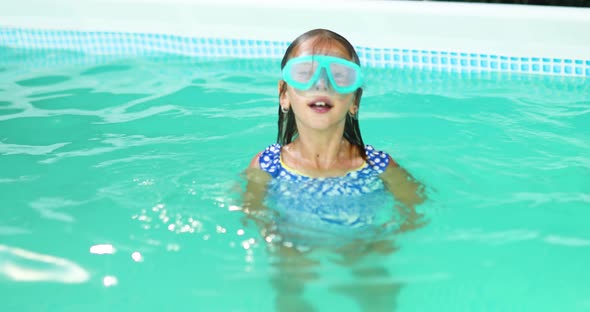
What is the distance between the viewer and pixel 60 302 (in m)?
3.05

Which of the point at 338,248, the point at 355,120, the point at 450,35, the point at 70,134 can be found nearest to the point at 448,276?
the point at 338,248

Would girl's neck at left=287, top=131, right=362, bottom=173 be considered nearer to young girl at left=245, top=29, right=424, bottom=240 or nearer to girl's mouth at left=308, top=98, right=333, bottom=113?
young girl at left=245, top=29, right=424, bottom=240

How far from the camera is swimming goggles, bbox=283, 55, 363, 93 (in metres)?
3.23

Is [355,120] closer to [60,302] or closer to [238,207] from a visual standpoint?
[238,207]

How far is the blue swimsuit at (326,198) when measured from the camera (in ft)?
10.7

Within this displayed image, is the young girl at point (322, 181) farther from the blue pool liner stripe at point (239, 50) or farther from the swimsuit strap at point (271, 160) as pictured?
the blue pool liner stripe at point (239, 50)

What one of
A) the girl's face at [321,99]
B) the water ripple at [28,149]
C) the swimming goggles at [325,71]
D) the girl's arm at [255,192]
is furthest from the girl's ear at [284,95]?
the water ripple at [28,149]

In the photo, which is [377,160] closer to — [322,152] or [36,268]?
[322,152]

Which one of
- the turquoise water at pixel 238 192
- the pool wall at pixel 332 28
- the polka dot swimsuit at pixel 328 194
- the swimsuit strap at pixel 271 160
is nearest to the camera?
the turquoise water at pixel 238 192

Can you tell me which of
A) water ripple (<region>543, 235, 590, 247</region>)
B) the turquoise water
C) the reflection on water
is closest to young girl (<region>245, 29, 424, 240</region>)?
the turquoise water

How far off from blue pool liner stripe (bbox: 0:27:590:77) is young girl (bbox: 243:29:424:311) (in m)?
2.90

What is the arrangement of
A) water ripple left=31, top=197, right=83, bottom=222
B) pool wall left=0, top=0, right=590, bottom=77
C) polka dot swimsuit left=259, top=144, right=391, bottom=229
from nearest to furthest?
polka dot swimsuit left=259, top=144, right=391, bottom=229, water ripple left=31, top=197, right=83, bottom=222, pool wall left=0, top=0, right=590, bottom=77

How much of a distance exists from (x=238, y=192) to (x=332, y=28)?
3.36 metres

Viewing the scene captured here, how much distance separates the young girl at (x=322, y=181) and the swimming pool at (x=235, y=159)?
0.07 metres
